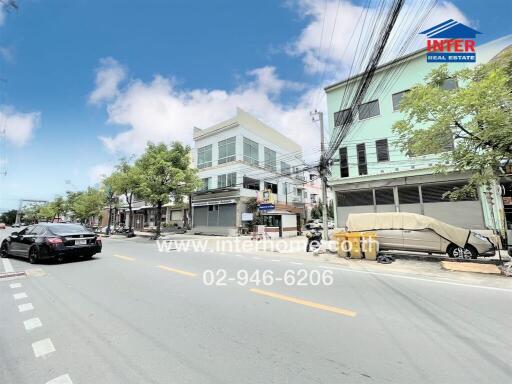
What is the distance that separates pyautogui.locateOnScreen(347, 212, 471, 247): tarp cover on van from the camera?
33.2ft

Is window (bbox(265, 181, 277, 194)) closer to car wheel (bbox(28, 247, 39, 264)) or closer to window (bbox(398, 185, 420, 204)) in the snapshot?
window (bbox(398, 185, 420, 204))

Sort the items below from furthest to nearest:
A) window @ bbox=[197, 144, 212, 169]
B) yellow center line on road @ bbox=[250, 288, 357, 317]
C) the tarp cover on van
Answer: window @ bbox=[197, 144, 212, 169]
the tarp cover on van
yellow center line on road @ bbox=[250, 288, 357, 317]

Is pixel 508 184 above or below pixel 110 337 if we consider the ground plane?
above

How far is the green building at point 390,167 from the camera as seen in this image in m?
15.7

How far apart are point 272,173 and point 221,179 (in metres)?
7.08

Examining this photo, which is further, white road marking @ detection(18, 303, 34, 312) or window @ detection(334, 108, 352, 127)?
window @ detection(334, 108, 352, 127)

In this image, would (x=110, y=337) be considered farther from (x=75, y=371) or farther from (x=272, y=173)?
(x=272, y=173)

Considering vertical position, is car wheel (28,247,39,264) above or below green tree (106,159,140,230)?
below

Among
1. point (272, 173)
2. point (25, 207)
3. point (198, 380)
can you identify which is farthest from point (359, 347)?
point (25, 207)

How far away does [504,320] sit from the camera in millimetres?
4184

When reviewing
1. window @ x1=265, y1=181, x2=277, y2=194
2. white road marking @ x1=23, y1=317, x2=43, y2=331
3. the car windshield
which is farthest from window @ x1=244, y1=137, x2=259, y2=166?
white road marking @ x1=23, y1=317, x2=43, y2=331

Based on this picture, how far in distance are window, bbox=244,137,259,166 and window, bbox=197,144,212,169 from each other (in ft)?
15.6

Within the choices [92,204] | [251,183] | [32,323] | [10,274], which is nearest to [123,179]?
[251,183]

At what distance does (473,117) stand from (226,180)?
22.5 m
